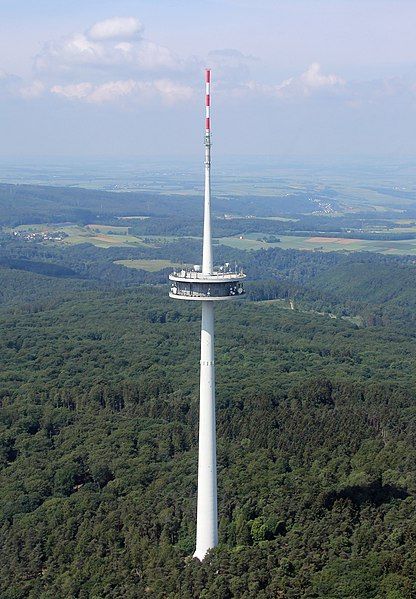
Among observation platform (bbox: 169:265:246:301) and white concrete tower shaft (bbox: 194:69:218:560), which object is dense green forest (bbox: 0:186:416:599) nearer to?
white concrete tower shaft (bbox: 194:69:218:560)

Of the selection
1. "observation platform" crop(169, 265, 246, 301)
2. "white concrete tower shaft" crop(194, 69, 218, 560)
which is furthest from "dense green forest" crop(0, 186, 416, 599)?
"observation platform" crop(169, 265, 246, 301)

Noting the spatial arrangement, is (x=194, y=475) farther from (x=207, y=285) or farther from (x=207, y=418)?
(x=207, y=285)

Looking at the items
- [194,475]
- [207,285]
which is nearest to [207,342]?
[207,285]

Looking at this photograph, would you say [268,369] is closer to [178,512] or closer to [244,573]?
[178,512]

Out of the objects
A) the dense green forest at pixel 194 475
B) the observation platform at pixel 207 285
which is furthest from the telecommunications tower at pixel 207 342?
the dense green forest at pixel 194 475

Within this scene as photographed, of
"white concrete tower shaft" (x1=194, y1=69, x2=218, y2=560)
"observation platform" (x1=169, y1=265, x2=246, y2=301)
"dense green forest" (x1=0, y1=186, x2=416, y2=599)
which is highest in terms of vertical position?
"observation platform" (x1=169, y1=265, x2=246, y2=301)

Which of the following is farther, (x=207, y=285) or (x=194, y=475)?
(x=194, y=475)

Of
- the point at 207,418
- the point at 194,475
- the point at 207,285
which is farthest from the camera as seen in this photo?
the point at 194,475

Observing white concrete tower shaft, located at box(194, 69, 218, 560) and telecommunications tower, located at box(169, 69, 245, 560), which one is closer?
telecommunications tower, located at box(169, 69, 245, 560)
